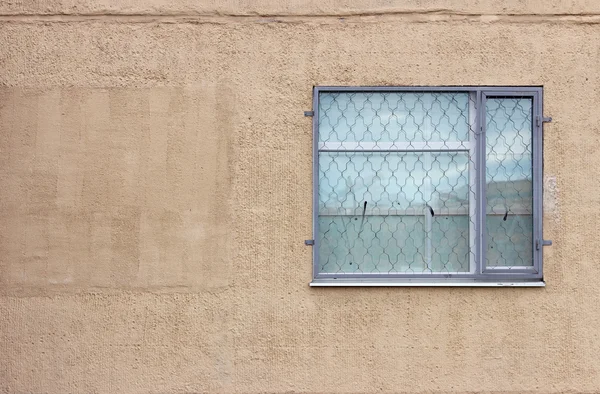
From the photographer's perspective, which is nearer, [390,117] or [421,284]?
[421,284]

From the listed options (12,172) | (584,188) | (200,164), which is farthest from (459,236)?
(12,172)

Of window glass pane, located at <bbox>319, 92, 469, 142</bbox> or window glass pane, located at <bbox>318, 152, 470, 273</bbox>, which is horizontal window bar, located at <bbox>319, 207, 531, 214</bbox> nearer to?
window glass pane, located at <bbox>318, 152, 470, 273</bbox>

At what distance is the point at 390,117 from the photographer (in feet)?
13.6

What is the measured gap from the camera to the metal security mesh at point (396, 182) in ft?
13.4

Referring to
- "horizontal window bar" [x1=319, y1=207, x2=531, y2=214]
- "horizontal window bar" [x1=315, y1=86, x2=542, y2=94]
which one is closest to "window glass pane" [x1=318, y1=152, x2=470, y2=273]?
"horizontal window bar" [x1=319, y1=207, x2=531, y2=214]

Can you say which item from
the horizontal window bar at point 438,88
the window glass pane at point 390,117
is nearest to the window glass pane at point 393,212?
the window glass pane at point 390,117

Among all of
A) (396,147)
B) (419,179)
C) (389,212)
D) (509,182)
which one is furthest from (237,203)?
(509,182)

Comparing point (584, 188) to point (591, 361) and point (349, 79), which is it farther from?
point (349, 79)

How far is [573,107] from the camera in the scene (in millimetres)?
4016

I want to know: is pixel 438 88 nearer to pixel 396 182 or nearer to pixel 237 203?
pixel 396 182

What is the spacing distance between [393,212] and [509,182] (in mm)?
804

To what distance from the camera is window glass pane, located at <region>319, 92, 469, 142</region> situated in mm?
4121

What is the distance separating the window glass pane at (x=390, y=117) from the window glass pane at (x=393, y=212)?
0.13 metres

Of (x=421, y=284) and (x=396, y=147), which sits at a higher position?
(x=396, y=147)
